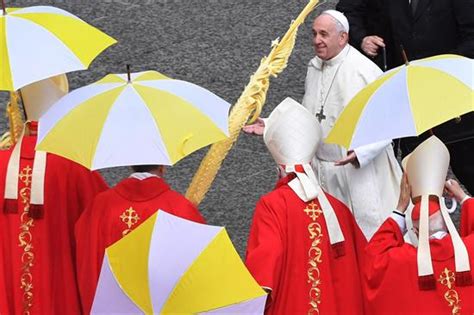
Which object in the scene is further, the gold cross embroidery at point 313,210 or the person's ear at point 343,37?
the person's ear at point 343,37

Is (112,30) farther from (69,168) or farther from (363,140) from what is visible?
(363,140)

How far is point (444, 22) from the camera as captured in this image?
809cm

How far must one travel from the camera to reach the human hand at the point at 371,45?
26.7 feet

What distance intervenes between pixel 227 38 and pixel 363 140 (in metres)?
4.99

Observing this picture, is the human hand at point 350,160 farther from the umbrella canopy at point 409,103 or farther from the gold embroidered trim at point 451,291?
the gold embroidered trim at point 451,291

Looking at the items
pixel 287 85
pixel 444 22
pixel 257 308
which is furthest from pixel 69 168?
pixel 287 85

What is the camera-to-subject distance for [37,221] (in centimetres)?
697

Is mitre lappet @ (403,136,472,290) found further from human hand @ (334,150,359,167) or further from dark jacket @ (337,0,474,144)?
dark jacket @ (337,0,474,144)

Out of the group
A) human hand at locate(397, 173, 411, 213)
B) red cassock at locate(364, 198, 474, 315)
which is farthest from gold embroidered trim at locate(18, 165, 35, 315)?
human hand at locate(397, 173, 411, 213)

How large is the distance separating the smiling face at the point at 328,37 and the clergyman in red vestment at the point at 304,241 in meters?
0.88

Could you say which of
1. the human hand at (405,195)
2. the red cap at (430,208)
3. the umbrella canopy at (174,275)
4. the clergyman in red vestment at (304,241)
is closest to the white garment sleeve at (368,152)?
the clergyman in red vestment at (304,241)

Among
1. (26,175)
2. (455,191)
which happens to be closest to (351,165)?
(455,191)

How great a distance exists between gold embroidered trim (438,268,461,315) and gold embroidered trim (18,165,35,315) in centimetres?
184

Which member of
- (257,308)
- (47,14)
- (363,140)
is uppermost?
(47,14)
